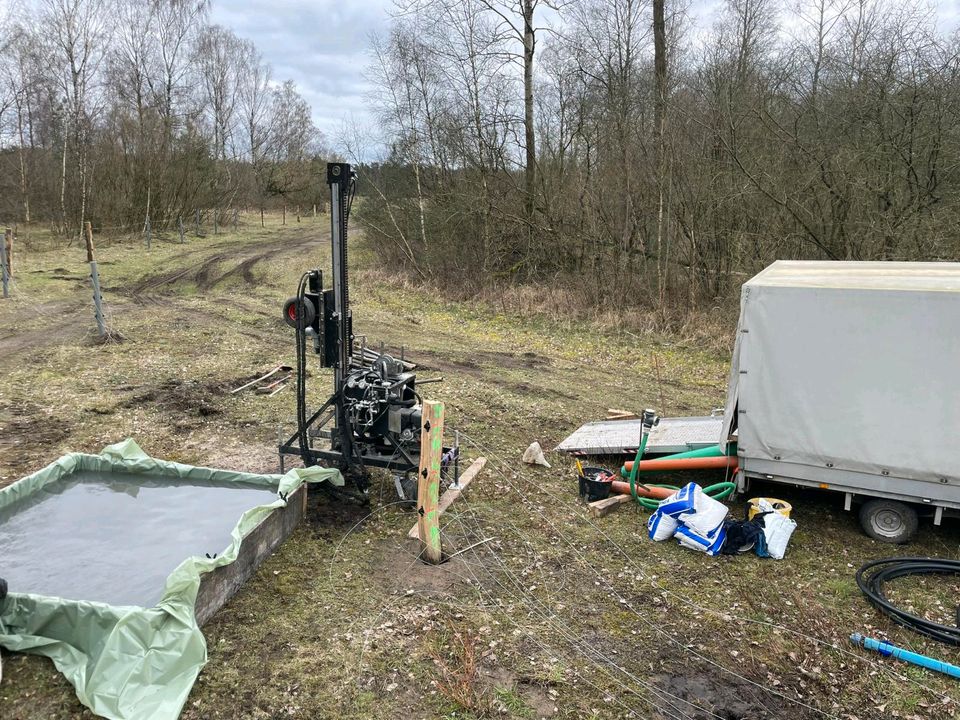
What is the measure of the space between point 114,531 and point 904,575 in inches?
249

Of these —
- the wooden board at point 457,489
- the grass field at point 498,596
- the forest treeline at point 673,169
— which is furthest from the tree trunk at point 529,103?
the wooden board at point 457,489

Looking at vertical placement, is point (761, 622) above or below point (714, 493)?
below

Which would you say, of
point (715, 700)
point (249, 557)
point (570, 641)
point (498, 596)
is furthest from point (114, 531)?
point (715, 700)

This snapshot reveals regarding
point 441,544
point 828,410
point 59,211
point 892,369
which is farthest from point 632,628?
point 59,211

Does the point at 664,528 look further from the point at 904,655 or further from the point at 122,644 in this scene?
the point at 122,644

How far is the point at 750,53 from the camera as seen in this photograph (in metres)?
16.6

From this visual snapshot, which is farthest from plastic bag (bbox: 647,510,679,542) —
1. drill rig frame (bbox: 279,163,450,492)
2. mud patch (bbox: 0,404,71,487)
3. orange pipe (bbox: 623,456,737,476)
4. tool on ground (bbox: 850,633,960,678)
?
mud patch (bbox: 0,404,71,487)

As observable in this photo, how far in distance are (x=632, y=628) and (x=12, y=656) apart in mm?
3888

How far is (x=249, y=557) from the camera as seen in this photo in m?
4.92

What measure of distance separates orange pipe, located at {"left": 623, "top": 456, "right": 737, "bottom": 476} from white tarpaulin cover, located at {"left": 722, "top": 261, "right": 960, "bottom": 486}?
279 mm

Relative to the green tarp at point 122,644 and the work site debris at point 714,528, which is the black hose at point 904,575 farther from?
the green tarp at point 122,644

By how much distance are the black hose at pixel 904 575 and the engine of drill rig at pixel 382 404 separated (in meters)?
3.81

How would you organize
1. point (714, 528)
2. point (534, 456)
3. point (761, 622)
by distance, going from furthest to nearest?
1. point (534, 456)
2. point (714, 528)
3. point (761, 622)

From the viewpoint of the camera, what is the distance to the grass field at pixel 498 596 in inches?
155
